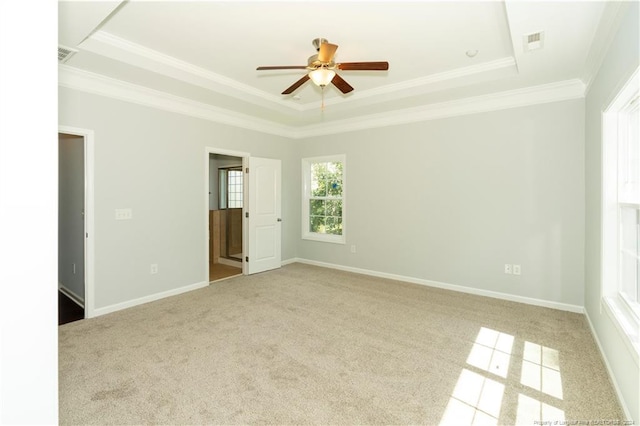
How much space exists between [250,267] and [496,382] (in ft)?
12.7

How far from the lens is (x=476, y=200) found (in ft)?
13.9

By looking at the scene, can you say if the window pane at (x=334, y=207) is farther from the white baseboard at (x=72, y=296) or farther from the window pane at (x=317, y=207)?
the white baseboard at (x=72, y=296)

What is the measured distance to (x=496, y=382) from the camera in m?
2.28

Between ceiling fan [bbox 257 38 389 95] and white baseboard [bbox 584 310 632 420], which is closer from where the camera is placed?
white baseboard [bbox 584 310 632 420]

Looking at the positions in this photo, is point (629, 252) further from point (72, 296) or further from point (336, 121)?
point (72, 296)

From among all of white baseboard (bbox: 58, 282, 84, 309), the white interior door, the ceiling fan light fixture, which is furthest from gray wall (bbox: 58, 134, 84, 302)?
the ceiling fan light fixture

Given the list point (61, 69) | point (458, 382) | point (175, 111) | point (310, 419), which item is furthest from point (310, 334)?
point (61, 69)

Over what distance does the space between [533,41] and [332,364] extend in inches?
125

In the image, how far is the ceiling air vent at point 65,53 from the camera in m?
2.77

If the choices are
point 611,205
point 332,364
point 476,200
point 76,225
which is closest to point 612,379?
point 611,205

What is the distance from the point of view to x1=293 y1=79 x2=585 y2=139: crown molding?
361 centimetres

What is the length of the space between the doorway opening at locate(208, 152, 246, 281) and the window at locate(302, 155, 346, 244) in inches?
49.8

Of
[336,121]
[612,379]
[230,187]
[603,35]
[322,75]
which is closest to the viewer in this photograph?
[612,379]

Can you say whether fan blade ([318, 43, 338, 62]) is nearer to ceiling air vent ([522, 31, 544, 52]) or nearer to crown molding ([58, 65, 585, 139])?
ceiling air vent ([522, 31, 544, 52])
